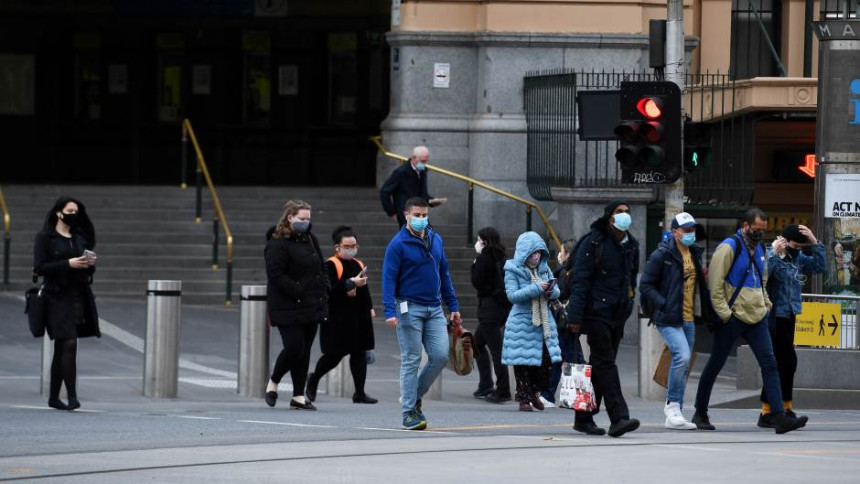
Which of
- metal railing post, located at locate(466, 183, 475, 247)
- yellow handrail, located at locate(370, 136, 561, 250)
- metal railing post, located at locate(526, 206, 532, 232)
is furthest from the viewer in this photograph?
metal railing post, located at locate(466, 183, 475, 247)

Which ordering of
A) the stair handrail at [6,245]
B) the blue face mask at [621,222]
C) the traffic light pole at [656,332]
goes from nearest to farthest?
1. the blue face mask at [621,222]
2. the traffic light pole at [656,332]
3. the stair handrail at [6,245]

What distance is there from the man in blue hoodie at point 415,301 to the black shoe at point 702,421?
1995 mm

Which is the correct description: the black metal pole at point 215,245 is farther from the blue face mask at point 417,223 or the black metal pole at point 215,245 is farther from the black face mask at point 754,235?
the black face mask at point 754,235

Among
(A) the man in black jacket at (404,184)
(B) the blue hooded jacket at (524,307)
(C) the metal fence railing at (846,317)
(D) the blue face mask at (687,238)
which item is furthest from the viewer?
(A) the man in black jacket at (404,184)

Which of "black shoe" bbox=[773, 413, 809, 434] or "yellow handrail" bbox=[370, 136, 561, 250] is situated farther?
"yellow handrail" bbox=[370, 136, 561, 250]

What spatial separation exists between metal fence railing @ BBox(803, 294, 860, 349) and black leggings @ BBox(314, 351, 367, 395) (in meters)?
4.05

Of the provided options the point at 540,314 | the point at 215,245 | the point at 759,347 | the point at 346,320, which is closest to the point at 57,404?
the point at 346,320

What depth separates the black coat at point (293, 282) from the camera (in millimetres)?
14250

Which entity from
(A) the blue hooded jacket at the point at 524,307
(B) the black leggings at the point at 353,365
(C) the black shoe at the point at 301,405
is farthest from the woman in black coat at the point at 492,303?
(C) the black shoe at the point at 301,405

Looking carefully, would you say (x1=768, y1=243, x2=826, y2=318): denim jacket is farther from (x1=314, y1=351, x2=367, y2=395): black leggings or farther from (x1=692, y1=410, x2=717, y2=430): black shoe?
(x1=314, y1=351, x2=367, y2=395): black leggings

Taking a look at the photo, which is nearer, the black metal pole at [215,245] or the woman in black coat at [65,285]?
the woman in black coat at [65,285]

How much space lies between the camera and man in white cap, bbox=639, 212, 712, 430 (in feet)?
43.4

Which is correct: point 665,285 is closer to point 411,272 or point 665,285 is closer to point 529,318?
point 529,318

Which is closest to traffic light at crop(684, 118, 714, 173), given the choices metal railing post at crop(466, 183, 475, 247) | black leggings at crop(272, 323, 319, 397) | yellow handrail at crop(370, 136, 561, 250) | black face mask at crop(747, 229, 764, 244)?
black face mask at crop(747, 229, 764, 244)
